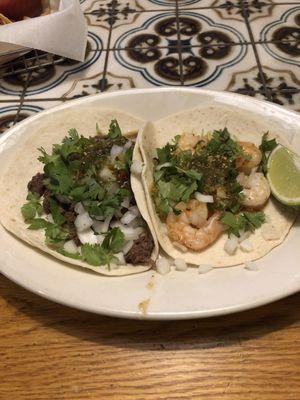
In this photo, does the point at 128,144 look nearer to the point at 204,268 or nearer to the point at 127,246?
the point at 127,246

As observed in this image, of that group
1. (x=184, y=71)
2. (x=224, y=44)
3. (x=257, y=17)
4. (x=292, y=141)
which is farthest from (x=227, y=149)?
(x=257, y=17)

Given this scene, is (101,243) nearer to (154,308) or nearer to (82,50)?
(154,308)

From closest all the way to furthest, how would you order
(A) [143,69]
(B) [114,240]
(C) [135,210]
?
(B) [114,240] → (C) [135,210] → (A) [143,69]

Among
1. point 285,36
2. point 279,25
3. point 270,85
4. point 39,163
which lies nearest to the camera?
point 39,163

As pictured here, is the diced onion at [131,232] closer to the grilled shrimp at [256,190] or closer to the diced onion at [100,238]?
the diced onion at [100,238]

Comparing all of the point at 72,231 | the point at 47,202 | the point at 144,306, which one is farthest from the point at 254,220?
the point at 47,202

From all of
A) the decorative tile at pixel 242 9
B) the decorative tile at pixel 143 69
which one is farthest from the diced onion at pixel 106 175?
the decorative tile at pixel 242 9
